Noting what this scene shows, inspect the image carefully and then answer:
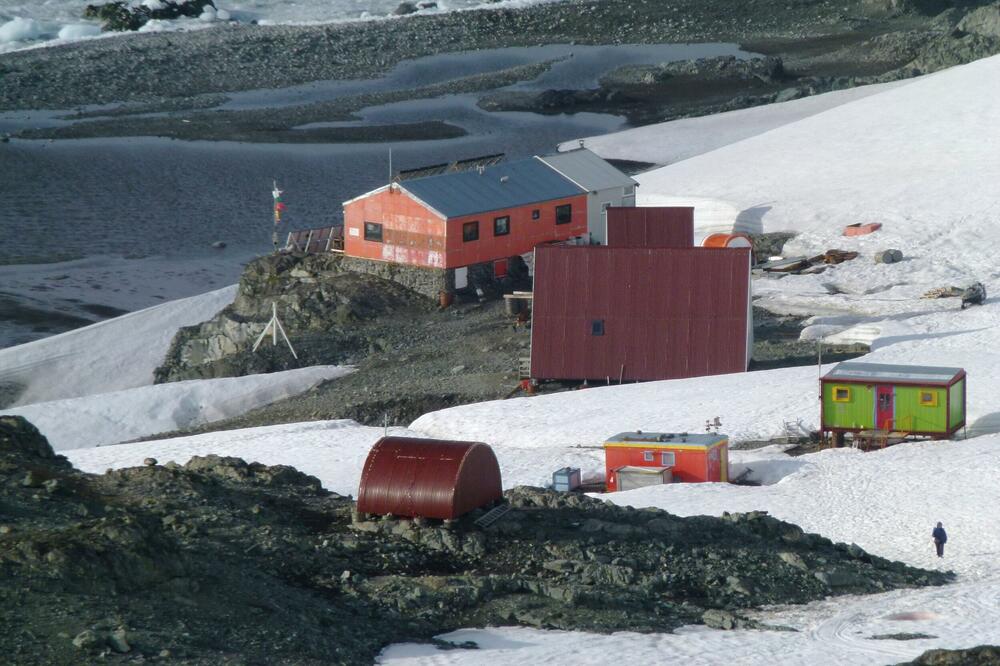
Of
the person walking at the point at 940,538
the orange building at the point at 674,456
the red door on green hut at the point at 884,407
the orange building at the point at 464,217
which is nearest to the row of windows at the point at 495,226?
the orange building at the point at 464,217

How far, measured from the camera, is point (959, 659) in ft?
50.0

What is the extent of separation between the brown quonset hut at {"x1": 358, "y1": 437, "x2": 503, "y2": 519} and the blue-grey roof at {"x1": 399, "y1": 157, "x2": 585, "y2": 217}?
69.0ft

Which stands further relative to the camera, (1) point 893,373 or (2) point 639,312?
(2) point 639,312

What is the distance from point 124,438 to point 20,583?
716 inches

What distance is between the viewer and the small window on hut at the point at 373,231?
41.9m

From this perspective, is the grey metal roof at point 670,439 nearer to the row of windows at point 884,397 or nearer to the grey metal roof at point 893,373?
the row of windows at point 884,397

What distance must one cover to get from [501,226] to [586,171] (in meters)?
5.03

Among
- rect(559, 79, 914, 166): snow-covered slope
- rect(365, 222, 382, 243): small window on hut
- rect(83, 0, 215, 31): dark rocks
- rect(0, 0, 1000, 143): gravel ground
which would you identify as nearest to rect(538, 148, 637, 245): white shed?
rect(365, 222, 382, 243): small window on hut

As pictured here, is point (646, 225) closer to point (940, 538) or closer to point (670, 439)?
point (670, 439)

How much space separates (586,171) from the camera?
4569cm

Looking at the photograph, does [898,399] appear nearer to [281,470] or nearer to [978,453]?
[978,453]

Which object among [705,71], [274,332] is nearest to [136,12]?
[705,71]

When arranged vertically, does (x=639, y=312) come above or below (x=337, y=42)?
below

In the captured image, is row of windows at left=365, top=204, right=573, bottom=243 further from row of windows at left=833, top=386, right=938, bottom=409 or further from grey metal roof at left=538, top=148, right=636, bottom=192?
row of windows at left=833, top=386, right=938, bottom=409
